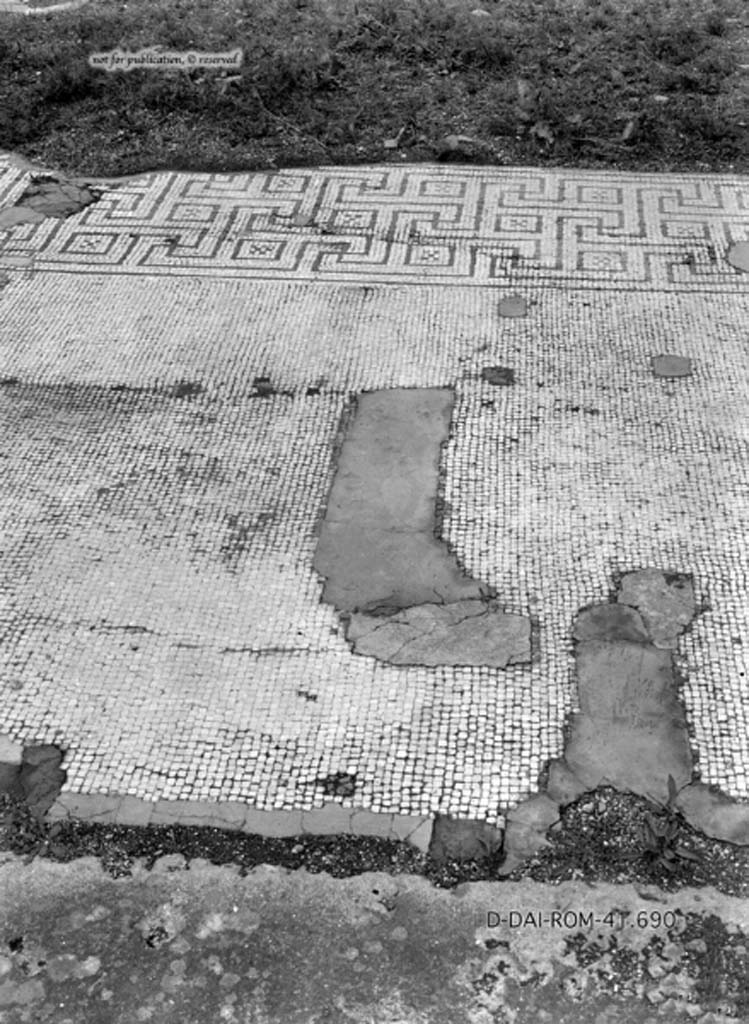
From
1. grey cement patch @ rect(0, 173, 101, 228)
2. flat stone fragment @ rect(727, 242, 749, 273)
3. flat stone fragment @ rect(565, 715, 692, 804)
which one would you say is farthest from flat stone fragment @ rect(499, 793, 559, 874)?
grey cement patch @ rect(0, 173, 101, 228)

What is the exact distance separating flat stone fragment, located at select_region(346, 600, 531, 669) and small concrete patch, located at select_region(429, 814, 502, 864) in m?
0.58

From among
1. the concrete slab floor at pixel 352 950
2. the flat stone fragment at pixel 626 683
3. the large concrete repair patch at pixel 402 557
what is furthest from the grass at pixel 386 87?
the concrete slab floor at pixel 352 950

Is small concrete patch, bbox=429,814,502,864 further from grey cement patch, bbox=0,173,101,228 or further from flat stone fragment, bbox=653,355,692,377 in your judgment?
grey cement patch, bbox=0,173,101,228

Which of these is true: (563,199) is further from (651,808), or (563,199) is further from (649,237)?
(651,808)

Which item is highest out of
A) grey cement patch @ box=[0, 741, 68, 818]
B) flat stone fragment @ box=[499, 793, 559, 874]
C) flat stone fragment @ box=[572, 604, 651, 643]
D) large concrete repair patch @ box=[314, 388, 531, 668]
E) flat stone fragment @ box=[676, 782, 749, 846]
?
grey cement patch @ box=[0, 741, 68, 818]

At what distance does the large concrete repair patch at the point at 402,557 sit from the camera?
365cm

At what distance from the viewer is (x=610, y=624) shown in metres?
3.70

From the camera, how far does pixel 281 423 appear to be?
4605 millimetres

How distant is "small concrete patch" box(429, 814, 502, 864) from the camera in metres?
3.08

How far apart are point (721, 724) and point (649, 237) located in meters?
3.19

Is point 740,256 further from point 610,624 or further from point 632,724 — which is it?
point 632,724

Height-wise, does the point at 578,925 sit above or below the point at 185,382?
below

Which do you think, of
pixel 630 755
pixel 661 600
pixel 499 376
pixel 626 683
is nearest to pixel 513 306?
pixel 499 376

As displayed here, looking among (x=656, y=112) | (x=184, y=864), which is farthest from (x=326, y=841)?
(x=656, y=112)
